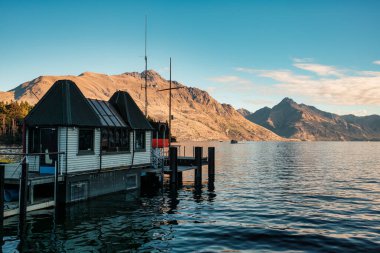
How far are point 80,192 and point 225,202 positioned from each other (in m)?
13.3

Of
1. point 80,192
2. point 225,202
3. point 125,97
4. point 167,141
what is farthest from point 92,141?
point 167,141

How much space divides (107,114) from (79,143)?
533 cm

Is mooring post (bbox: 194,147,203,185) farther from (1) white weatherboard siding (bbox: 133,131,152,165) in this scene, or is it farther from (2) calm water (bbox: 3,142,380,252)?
(1) white weatherboard siding (bbox: 133,131,152,165)

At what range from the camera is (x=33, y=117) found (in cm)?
2897

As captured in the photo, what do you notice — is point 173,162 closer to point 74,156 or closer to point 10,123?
point 74,156

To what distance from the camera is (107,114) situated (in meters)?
33.7

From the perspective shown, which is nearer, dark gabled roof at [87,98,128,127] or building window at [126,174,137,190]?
dark gabled roof at [87,98,128,127]

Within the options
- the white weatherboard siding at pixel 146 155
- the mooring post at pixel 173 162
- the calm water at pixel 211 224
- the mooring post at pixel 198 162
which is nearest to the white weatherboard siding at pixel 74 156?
the calm water at pixel 211 224

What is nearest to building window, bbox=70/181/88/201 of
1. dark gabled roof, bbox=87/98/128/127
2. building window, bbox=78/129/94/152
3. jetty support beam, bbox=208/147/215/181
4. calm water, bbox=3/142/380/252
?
calm water, bbox=3/142/380/252

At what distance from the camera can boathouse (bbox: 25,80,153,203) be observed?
1095 inches

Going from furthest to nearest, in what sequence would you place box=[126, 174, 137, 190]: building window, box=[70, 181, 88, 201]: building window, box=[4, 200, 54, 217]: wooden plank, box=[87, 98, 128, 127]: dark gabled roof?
box=[126, 174, 137, 190]: building window
box=[87, 98, 128, 127]: dark gabled roof
box=[70, 181, 88, 201]: building window
box=[4, 200, 54, 217]: wooden plank

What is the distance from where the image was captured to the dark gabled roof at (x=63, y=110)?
92.3 ft

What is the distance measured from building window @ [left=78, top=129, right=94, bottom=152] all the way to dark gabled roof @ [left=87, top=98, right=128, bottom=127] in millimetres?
1640

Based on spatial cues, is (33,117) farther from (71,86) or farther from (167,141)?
(167,141)
